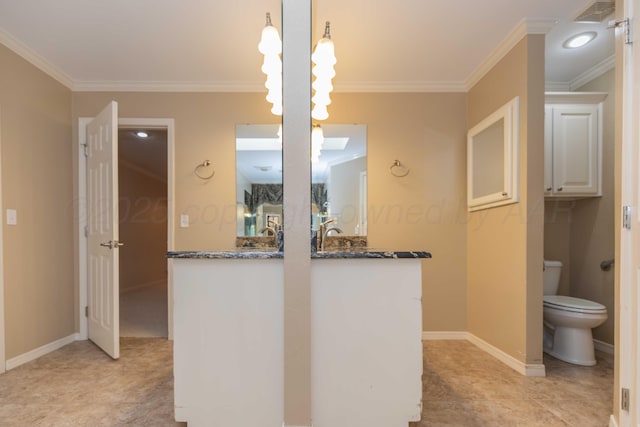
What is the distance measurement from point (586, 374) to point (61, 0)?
13.1 feet

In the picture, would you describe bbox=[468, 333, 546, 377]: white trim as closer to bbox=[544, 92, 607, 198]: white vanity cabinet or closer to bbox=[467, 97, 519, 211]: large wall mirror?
bbox=[467, 97, 519, 211]: large wall mirror

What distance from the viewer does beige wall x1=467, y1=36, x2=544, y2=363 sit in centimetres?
208

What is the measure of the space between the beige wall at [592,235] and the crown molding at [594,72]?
1.3 inches

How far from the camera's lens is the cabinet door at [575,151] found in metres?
2.48

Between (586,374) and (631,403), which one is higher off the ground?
(631,403)

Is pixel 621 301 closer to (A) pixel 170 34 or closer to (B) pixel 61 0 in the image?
(A) pixel 170 34

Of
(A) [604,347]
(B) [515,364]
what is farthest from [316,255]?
(A) [604,347]

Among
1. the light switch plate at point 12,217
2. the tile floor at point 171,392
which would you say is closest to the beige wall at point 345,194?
the tile floor at point 171,392

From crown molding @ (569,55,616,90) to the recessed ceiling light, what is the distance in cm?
38

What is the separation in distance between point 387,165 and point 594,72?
1860 mm

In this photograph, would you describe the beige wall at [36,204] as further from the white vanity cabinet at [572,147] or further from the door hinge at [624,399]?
the white vanity cabinet at [572,147]

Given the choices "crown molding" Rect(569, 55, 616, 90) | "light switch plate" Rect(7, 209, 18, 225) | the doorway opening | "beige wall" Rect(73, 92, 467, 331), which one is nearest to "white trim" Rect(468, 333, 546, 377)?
"beige wall" Rect(73, 92, 467, 331)

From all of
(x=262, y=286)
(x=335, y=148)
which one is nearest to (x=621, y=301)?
(x=262, y=286)

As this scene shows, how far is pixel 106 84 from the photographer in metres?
2.79
